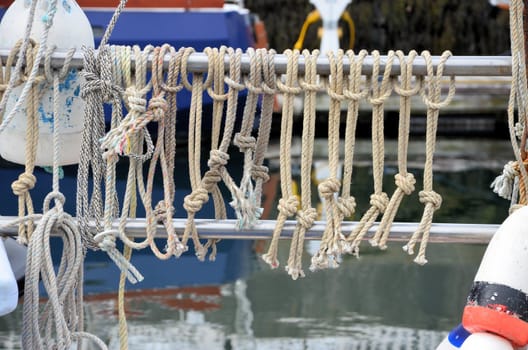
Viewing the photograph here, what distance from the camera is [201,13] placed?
22.2 feet

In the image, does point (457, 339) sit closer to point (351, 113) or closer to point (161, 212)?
point (351, 113)

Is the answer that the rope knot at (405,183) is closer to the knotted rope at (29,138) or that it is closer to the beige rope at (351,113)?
the beige rope at (351,113)

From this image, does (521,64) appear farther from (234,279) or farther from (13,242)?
(234,279)

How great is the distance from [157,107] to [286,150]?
311 millimetres

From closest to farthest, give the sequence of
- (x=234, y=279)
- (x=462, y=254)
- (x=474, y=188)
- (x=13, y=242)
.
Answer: (x=13, y=242)
(x=234, y=279)
(x=462, y=254)
(x=474, y=188)

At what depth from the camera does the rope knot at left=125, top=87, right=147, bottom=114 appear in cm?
193

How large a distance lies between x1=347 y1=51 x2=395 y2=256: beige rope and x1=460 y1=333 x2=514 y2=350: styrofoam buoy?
415 mm

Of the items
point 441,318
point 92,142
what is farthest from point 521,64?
point 441,318

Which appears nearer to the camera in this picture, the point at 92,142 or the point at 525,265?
the point at 525,265

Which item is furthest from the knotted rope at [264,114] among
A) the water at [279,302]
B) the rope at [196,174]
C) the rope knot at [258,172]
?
the water at [279,302]

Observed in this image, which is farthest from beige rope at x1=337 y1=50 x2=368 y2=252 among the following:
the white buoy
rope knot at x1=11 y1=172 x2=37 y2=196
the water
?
the white buoy

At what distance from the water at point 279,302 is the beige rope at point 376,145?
1.83m

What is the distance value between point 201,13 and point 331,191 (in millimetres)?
4984

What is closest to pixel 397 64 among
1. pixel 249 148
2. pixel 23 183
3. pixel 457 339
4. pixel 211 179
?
pixel 249 148
